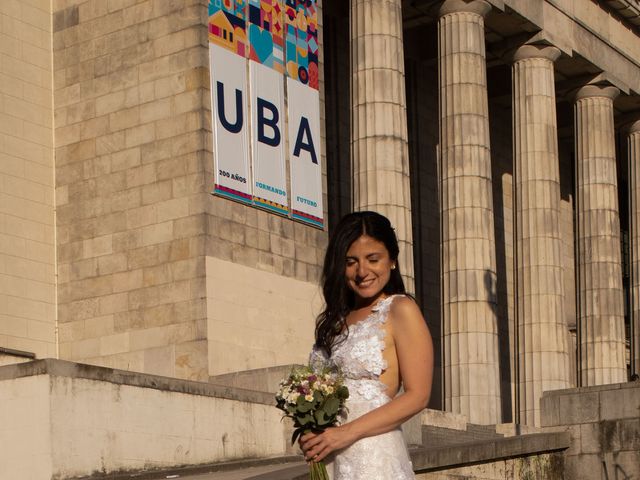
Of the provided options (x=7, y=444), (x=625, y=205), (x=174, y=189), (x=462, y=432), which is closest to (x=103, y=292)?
(x=174, y=189)

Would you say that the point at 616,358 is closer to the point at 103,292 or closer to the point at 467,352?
the point at 467,352

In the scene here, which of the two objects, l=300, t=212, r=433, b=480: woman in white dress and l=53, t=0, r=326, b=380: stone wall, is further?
l=53, t=0, r=326, b=380: stone wall

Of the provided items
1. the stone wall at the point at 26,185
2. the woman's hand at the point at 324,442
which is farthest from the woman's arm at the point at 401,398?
the stone wall at the point at 26,185

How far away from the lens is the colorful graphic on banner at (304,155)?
35.6 m

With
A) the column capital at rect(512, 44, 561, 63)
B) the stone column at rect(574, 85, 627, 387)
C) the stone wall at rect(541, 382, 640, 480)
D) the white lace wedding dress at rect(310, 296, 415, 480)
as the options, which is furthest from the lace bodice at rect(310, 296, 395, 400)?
the stone column at rect(574, 85, 627, 387)

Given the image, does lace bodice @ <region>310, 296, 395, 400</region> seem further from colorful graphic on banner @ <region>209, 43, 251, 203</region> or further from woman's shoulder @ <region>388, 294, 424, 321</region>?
colorful graphic on banner @ <region>209, 43, 251, 203</region>

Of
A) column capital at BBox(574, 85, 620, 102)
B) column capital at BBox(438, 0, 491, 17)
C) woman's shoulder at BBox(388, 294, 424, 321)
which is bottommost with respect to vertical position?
woman's shoulder at BBox(388, 294, 424, 321)

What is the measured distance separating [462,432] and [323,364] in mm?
26667

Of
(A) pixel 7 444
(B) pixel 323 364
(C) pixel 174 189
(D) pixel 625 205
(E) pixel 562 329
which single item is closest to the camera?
(B) pixel 323 364

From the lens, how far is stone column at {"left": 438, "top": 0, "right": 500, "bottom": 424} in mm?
38125

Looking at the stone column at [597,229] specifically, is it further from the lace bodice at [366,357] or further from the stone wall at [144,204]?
the lace bodice at [366,357]

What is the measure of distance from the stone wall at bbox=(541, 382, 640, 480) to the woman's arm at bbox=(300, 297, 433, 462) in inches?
558

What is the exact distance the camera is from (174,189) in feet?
110

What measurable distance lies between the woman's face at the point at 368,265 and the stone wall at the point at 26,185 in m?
26.8
